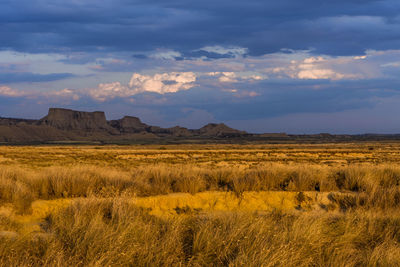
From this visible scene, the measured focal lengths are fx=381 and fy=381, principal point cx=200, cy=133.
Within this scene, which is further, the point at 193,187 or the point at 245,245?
the point at 193,187

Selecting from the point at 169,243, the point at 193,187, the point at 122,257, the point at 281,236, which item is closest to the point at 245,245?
the point at 281,236

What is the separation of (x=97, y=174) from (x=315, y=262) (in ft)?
25.9

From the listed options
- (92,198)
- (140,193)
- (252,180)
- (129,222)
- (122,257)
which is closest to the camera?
(122,257)

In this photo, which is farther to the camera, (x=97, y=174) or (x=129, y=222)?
(x=97, y=174)

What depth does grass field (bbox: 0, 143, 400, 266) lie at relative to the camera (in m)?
5.81

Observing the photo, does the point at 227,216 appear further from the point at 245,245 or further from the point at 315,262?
the point at 315,262

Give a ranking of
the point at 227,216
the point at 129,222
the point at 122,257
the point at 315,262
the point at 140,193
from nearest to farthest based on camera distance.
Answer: the point at 122,257 < the point at 315,262 < the point at 129,222 < the point at 227,216 < the point at 140,193

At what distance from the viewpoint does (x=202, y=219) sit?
25.4 ft

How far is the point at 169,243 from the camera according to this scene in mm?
6004

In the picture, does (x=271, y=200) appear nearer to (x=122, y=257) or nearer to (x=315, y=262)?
(x=315, y=262)

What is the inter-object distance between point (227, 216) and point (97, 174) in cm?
581

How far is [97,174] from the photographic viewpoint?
39.4 feet

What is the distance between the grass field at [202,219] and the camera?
5.81m

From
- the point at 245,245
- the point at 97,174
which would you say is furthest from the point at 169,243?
the point at 97,174
